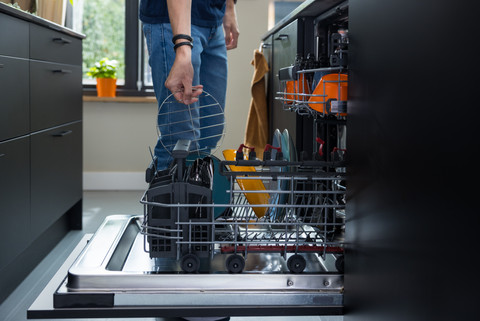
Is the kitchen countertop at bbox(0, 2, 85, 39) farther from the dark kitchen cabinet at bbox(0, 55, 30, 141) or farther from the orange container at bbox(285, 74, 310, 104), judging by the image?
the orange container at bbox(285, 74, 310, 104)

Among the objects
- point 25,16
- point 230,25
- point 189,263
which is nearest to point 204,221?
point 189,263

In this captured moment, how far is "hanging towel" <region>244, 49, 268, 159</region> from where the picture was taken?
96.6 inches

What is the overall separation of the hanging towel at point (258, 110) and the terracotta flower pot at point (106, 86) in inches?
60.9

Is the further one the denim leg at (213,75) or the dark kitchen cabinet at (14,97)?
the dark kitchen cabinet at (14,97)

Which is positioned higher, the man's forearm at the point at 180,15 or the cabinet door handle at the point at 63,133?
the man's forearm at the point at 180,15

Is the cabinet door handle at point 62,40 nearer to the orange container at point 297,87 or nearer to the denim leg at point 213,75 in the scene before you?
the denim leg at point 213,75

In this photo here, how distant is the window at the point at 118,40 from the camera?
155 inches

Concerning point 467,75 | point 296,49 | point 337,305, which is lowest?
point 337,305

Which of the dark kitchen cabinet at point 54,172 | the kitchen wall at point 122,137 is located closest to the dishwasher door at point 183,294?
the dark kitchen cabinet at point 54,172

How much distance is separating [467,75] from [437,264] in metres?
0.21

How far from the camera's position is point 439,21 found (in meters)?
0.65

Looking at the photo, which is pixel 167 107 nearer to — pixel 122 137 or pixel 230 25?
pixel 230 25

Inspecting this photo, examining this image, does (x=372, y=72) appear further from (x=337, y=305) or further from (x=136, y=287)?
(x=136, y=287)

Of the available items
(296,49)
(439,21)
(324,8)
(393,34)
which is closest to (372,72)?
(393,34)
